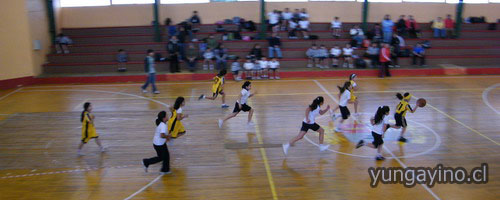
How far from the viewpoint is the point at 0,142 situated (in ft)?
37.3

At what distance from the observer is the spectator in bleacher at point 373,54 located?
70.9 ft

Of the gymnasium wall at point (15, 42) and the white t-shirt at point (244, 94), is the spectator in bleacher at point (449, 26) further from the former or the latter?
the gymnasium wall at point (15, 42)

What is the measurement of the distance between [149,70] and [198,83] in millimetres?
3453

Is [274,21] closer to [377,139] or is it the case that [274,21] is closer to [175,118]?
[377,139]

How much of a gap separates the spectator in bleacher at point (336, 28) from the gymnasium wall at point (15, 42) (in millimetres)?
15960

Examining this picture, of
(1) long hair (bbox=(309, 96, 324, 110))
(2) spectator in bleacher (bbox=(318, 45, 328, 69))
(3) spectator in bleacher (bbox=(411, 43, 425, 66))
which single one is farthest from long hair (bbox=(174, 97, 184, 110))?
(3) spectator in bleacher (bbox=(411, 43, 425, 66))

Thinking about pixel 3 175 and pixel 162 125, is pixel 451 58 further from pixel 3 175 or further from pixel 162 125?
pixel 3 175

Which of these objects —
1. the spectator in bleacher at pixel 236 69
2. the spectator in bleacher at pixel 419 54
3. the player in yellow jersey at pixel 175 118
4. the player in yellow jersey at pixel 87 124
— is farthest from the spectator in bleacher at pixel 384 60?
the player in yellow jersey at pixel 87 124

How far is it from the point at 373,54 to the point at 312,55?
3119mm

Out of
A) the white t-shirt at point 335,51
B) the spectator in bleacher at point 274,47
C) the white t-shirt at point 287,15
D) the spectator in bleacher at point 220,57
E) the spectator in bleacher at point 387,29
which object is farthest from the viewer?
the white t-shirt at point 287,15

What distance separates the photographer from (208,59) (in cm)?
2169

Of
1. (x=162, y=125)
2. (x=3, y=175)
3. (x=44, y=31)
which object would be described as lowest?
(x=3, y=175)

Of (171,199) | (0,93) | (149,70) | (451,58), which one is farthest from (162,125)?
(451,58)

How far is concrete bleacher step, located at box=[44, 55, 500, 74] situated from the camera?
21.6 meters
